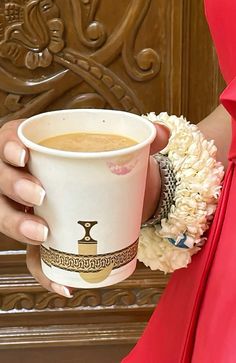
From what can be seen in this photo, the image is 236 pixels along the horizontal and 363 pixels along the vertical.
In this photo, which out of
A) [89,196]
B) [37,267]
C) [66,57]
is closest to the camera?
[89,196]

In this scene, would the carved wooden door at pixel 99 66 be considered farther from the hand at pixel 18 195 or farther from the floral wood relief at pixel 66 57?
the hand at pixel 18 195

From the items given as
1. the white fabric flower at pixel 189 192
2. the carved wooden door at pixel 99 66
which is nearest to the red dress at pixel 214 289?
the white fabric flower at pixel 189 192

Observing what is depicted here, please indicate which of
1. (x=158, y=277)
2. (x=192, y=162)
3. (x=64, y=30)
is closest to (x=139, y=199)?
(x=192, y=162)

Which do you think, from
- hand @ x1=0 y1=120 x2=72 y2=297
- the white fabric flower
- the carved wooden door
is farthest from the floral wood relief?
hand @ x1=0 y1=120 x2=72 y2=297

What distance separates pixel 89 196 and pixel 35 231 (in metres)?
0.06

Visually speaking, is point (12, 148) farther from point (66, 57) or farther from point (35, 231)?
point (66, 57)

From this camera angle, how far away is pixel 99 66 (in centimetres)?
126

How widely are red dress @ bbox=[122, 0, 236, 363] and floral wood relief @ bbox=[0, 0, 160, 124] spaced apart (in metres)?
0.69

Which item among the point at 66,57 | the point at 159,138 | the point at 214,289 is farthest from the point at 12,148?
the point at 66,57

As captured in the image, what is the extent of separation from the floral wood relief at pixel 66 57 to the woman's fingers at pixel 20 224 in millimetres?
782

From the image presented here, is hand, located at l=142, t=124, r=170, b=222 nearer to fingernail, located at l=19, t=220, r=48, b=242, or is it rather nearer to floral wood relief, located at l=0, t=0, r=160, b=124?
fingernail, located at l=19, t=220, r=48, b=242

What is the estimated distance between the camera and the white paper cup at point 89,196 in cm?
41

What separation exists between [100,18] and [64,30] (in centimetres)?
8

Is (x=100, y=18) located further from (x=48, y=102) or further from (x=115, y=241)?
(x=115, y=241)
